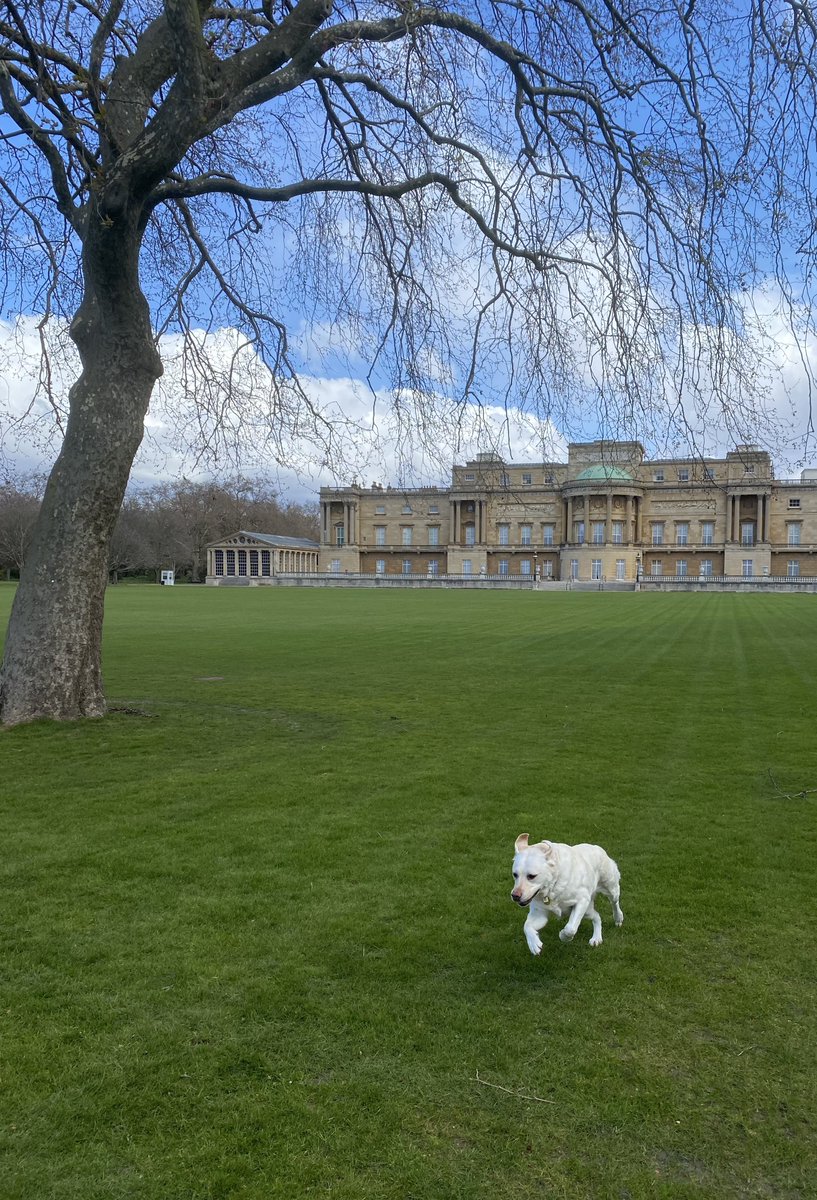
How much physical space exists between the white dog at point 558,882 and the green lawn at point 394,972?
0.97 ft

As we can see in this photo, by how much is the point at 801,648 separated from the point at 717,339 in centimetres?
1411

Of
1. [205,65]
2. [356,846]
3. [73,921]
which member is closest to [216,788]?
[356,846]

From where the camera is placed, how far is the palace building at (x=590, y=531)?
294 ft

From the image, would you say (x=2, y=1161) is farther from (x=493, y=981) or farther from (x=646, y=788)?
(x=646, y=788)

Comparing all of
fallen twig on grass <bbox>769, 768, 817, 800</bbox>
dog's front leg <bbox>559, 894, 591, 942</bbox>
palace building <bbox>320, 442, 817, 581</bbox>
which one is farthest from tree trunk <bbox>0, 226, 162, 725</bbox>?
palace building <bbox>320, 442, 817, 581</bbox>

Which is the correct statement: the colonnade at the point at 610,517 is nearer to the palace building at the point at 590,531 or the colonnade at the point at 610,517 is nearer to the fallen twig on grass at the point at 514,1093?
the palace building at the point at 590,531

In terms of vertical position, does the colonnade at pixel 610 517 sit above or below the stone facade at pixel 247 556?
above

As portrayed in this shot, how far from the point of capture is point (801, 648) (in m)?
19.9

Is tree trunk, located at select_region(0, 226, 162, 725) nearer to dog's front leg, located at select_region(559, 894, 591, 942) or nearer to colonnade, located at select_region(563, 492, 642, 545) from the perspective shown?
dog's front leg, located at select_region(559, 894, 591, 942)

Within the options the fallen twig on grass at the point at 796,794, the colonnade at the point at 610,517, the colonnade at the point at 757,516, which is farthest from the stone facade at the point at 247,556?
the fallen twig on grass at the point at 796,794

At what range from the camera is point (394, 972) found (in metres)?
4.10

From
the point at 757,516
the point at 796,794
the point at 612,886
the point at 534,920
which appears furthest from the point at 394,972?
the point at 757,516

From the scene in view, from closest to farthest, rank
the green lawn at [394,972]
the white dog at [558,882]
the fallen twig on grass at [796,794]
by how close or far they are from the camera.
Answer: the green lawn at [394,972] < the white dog at [558,882] < the fallen twig on grass at [796,794]

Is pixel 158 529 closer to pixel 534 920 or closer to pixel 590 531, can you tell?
pixel 590 531
